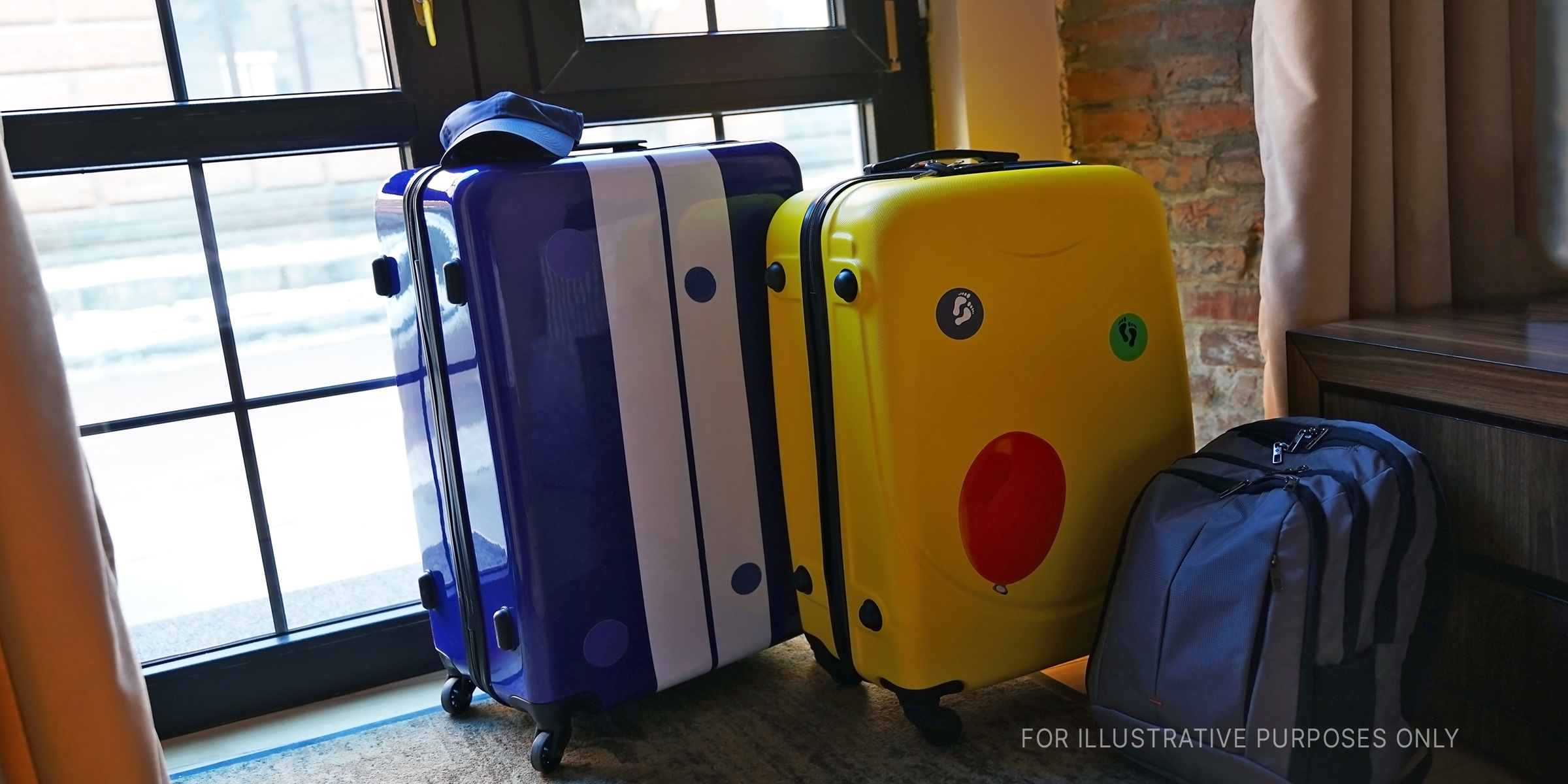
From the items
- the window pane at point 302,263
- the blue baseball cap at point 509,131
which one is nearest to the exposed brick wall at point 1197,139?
the blue baseball cap at point 509,131

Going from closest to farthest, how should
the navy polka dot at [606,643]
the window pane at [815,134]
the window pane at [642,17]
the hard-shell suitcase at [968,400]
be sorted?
the hard-shell suitcase at [968,400], the navy polka dot at [606,643], the window pane at [642,17], the window pane at [815,134]

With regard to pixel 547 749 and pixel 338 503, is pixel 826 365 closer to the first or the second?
pixel 547 749

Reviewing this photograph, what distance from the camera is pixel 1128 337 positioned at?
1.47 metres

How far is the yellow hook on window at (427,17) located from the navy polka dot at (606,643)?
0.89 metres

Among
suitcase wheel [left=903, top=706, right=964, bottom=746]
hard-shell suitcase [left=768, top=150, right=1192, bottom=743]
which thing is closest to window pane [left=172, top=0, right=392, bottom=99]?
hard-shell suitcase [left=768, top=150, right=1192, bottom=743]

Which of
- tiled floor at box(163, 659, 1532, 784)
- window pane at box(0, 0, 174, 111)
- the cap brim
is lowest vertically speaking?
tiled floor at box(163, 659, 1532, 784)

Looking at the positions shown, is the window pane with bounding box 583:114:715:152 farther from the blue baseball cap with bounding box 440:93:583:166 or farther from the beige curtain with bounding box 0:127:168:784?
the beige curtain with bounding box 0:127:168:784

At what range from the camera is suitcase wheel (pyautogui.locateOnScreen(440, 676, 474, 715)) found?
1631 mm

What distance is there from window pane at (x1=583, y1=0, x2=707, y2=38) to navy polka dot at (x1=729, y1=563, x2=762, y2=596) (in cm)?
87

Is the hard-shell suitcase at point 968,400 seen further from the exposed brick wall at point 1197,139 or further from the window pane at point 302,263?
the window pane at point 302,263

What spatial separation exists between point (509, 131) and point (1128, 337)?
0.82 m

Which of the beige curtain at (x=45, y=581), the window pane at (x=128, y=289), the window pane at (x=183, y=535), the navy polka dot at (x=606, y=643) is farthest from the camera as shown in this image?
the window pane at (x=183, y=535)

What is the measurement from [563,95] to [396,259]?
0.43 meters

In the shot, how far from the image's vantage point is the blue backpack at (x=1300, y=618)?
46.1 inches
